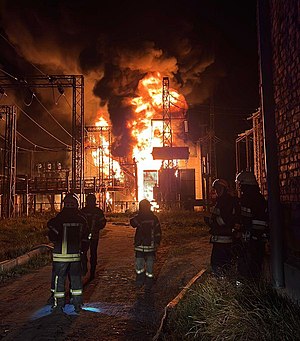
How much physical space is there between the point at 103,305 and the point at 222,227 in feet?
7.35

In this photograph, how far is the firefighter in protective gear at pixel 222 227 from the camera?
17.8 ft

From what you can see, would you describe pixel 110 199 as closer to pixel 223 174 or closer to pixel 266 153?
pixel 223 174

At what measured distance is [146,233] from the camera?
21.2 ft

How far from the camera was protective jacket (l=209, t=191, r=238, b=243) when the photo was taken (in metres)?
5.42

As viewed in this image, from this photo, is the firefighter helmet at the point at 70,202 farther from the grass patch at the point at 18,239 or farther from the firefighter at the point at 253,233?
the grass patch at the point at 18,239

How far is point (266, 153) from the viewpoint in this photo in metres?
4.69

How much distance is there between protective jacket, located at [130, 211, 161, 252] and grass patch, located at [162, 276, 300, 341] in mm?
1537

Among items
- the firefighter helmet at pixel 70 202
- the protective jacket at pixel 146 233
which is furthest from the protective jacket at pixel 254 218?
the firefighter helmet at pixel 70 202

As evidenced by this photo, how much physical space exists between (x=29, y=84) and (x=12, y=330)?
1786 centimetres

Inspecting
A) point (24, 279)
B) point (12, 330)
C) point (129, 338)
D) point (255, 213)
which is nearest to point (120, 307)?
point (129, 338)

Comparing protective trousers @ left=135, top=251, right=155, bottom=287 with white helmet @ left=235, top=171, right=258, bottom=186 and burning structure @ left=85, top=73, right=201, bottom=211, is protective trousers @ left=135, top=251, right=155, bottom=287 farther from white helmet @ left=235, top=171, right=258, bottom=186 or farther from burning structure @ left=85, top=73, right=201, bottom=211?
burning structure @ left=85, top=73, right=201, bottom=211

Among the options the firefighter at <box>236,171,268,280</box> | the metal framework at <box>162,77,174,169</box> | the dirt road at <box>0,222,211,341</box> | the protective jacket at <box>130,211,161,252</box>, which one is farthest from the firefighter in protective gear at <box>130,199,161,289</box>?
the metal framework at <box>162,77,174,169</box>

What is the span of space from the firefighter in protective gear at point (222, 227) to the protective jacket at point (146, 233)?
4.28ft

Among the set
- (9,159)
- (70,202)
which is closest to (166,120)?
(9,159)
